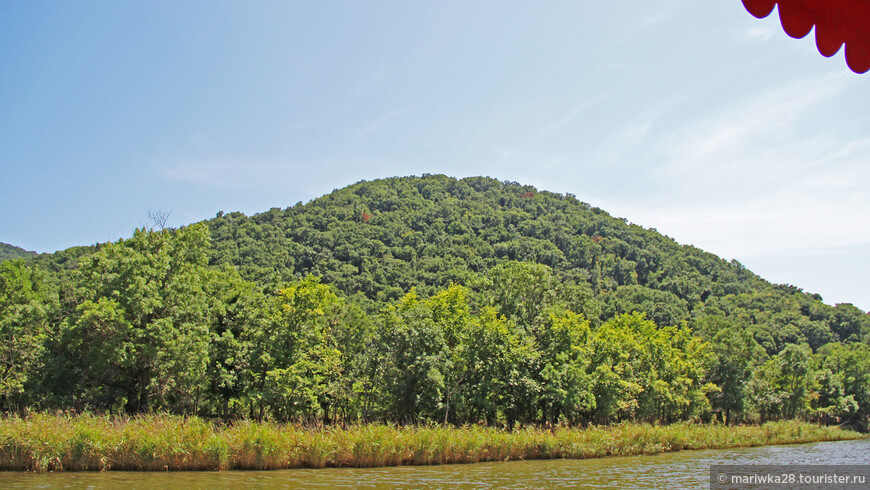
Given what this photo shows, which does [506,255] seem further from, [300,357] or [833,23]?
[833,23]

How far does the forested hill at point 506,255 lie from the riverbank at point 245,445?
152 ft

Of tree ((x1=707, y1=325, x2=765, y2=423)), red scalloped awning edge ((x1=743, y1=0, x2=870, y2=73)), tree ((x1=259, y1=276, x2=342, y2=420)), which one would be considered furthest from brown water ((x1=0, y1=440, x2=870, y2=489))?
tree ((x1=707, y1=325, x2=765, y2=423))

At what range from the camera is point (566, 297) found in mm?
57594

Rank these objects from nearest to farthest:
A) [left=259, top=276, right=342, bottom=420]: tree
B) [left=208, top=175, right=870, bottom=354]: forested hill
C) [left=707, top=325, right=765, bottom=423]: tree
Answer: [left=259, top=276, right=342, bottom=420]: tree → [left=707, top=325, right=765, bottom=423]: tree → [left=208, top=175, right=870, bottom=354]: forested hill

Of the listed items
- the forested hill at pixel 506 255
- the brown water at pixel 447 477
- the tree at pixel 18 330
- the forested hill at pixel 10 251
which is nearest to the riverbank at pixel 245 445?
the brown water at pixel 447 477

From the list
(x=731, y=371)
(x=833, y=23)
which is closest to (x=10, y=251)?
(x=731, y=371)

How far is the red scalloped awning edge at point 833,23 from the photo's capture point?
5.65 feet

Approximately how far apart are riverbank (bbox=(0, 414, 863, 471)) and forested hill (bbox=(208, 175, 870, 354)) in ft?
152

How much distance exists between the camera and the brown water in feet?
63.0

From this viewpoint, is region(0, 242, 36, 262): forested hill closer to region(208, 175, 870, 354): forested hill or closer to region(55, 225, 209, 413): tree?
region(208, 175, 870, 354): forested hill

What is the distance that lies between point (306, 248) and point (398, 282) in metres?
20.4

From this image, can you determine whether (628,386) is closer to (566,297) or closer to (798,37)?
(566,297)

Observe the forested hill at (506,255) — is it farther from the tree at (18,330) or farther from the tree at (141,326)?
the tree at (141,326)

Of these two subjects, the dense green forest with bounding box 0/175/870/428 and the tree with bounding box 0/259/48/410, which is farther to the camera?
the tree with bounding box 0/259/48/410
